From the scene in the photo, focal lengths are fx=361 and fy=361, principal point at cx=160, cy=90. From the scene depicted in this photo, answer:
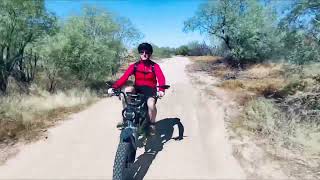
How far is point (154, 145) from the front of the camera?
22.4 ft

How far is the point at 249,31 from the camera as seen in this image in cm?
2719

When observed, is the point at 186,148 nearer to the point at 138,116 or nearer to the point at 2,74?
the point at 138,116

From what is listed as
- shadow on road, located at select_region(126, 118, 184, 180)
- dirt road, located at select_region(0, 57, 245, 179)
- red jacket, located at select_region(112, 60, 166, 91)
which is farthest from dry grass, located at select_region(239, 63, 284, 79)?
red jacket, located at select_region(112, 60, 166, 91)

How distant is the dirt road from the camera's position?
554cm

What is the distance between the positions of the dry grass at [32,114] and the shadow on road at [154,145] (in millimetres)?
2515

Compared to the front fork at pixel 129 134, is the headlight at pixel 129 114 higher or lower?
higher

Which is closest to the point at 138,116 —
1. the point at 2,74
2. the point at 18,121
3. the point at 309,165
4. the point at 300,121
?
the point at 309,165

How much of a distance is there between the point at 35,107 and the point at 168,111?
3730 mm

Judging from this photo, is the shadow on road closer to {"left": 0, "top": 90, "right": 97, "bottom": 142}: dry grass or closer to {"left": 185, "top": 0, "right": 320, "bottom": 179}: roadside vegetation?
{"left": 185, "top": 0, "right": 320, "bottom": 179}: roadside vegetation

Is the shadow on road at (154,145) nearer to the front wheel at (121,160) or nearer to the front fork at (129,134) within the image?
the front wheel at (121,160)

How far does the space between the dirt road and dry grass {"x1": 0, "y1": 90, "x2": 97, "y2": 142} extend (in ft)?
1.50

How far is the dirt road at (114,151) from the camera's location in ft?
18.2

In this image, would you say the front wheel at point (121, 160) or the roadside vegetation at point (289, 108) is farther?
the roadside vegetation at point (289, 108)

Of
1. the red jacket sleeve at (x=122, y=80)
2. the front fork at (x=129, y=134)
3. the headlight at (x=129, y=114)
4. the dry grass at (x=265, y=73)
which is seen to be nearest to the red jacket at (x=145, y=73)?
the red jacket sleeve at (x=122, y=80)
